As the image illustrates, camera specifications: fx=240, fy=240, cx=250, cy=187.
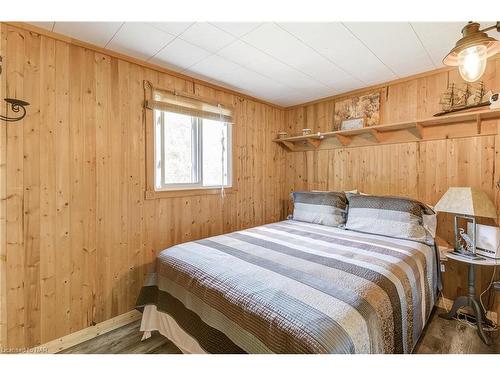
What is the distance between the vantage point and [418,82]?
2438 millimetres

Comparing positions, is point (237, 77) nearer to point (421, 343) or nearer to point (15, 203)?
point (15, 203)

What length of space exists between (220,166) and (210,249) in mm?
1281

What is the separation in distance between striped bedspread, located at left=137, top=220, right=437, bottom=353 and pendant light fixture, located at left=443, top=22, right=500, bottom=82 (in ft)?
3.73

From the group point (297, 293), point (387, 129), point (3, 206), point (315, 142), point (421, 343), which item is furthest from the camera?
point (315, 142)

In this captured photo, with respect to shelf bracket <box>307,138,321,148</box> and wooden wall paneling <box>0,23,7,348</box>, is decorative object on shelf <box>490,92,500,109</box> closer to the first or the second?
shelf bracket <box>307,138,321,148</box>

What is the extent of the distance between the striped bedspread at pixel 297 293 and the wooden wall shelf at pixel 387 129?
1151 mm

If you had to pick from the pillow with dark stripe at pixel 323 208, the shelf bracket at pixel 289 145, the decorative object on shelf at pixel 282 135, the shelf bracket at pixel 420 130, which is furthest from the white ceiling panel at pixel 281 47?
the pillow with dark stripe at pixel 323 208

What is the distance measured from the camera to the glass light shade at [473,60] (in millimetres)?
1197

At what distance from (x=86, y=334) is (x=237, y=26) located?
2.51m

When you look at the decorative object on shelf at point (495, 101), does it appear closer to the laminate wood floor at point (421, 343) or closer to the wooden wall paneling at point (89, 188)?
the laminate wood floor at point (421, 343)

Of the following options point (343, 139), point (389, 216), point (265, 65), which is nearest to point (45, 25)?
point (265, 65)

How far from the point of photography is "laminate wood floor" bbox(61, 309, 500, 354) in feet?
5.46

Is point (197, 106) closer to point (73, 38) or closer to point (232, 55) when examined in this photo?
point (232, 55)

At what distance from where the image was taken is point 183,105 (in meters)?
2.40
